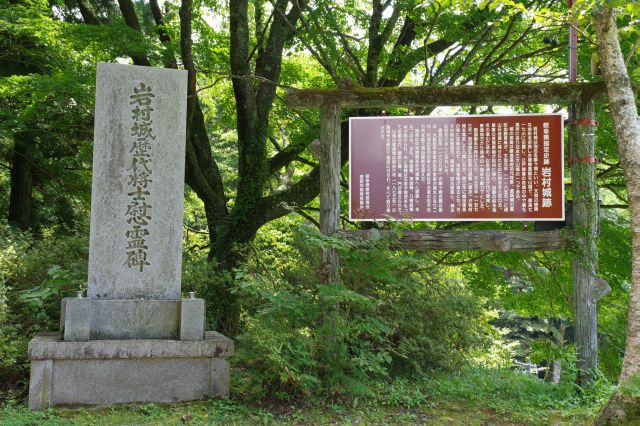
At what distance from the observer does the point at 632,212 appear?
4.87 metres

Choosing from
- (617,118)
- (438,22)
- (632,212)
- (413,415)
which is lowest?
(413,415)

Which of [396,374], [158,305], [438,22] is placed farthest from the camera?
[438,22]

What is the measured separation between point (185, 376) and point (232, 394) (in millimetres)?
557

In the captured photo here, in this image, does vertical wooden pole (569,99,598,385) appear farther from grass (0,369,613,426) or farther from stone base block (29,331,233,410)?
stone base block (29,331,233,410)

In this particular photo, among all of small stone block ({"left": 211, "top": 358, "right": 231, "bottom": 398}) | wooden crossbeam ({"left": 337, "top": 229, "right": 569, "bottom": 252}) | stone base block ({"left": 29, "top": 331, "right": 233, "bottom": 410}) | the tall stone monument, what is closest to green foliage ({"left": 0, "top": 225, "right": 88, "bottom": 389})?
the tall stone monument

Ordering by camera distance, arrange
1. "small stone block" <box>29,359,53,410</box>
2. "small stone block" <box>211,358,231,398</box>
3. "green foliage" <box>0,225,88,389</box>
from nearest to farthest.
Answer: "small stone block" <box>29,359,53,410</box>, "small stone block" <box>211,358,231,398</box>, "green foliage" <box>0,225,88,389</box>

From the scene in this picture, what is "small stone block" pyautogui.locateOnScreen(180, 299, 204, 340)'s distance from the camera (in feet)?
20.2

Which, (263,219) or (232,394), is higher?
(263,219)

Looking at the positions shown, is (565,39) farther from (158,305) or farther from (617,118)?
(158,305)

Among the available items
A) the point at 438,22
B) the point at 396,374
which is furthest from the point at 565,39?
the point at 396,374

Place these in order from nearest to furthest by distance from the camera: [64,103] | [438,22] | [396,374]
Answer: [396,374] < [438,22] < [64,103]

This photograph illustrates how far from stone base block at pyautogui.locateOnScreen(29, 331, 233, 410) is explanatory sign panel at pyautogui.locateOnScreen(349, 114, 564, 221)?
2233mm

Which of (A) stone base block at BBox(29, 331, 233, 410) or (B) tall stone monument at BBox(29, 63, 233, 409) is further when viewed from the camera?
(B) tall stone monument at BBox(29, 63, 233, 409)

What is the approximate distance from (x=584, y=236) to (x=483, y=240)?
1083 millimetres
